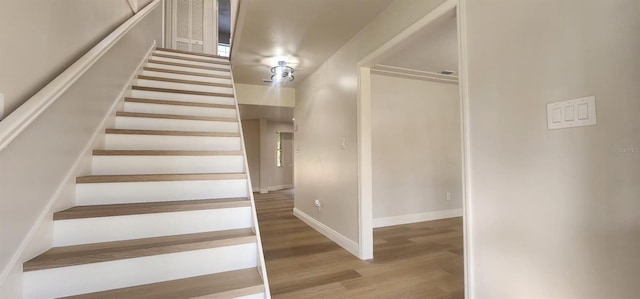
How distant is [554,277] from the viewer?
115 centimetres

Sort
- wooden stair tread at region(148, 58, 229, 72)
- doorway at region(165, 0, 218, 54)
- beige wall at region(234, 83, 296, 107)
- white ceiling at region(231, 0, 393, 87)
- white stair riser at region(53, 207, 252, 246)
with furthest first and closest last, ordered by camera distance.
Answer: doorway at region(165, 0, 218, 54), beige wall at region(234, 83, 296, 107), wooden stair tread at region(148, 58, 229, 72), white ceiling at region(231, 0, 393, 87), white stair riser at region(53, 207, 252, 246)

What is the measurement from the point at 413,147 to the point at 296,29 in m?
2.62

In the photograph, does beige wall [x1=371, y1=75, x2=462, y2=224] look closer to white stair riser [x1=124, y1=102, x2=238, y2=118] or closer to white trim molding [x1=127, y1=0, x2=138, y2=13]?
white stair riser [x1=124, y1=102, x2=238, y2=118]

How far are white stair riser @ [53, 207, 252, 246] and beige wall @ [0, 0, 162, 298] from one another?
0.09 m

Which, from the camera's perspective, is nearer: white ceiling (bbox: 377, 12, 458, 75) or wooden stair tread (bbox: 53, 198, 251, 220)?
wooden stair tread (bbox: 53, 198, 251, 220)

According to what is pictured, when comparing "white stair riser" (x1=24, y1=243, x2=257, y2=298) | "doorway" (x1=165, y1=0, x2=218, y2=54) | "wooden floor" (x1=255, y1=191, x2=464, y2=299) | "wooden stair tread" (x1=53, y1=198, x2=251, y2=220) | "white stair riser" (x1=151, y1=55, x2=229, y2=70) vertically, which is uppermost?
"doorway" (x1=165, y1=0, x2=218, y2=54)

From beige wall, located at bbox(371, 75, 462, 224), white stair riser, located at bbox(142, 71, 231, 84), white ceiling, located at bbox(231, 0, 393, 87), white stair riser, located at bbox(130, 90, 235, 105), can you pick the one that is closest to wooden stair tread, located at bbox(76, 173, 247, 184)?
white stair riser, located at bbox(130, 90, 235, 105)

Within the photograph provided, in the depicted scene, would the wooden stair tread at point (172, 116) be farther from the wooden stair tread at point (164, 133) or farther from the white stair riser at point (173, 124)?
the wooden stair tread at point (164, 133)

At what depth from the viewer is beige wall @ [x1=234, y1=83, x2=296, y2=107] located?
4504mm

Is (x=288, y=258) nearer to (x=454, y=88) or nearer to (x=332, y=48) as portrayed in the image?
(x=332, y=48)

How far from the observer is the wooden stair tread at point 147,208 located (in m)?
1.46

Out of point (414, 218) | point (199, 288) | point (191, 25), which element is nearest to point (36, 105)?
point (199, 288)

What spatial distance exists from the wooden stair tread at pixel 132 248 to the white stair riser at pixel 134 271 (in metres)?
0.03

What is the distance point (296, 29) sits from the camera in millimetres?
2605
